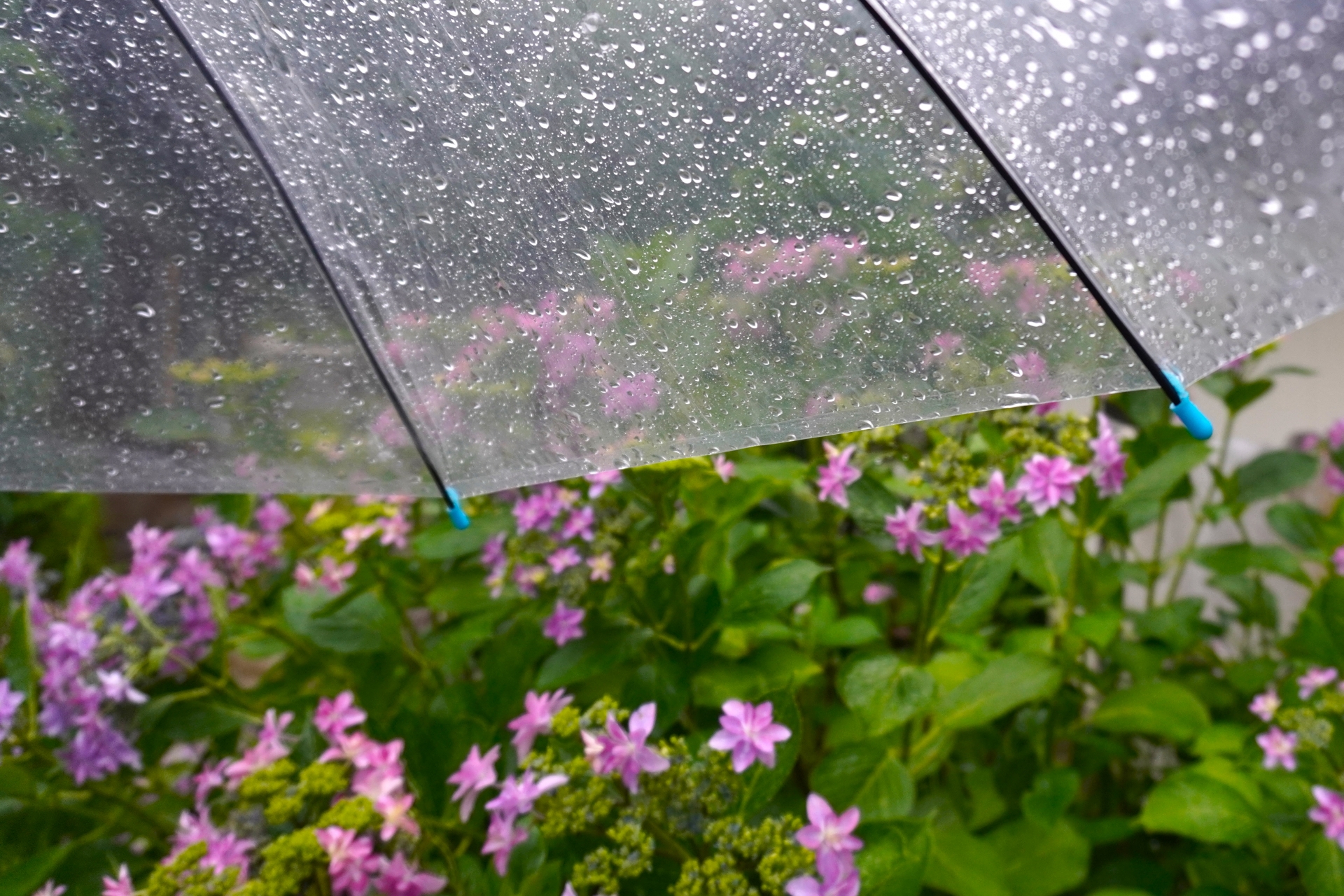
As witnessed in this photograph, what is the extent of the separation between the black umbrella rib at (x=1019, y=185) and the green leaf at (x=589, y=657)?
55cm

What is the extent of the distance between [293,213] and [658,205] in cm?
34

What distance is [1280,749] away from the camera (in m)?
0.91

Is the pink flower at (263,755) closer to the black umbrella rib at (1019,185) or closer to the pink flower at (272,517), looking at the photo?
the pink flower at (272,517)

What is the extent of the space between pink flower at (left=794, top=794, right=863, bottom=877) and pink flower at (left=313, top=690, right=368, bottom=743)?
475 millimetres

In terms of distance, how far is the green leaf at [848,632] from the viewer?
943 millimetres

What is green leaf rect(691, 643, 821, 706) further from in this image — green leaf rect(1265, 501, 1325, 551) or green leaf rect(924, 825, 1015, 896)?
green leaf rect(1265, 501, 1325, 551)

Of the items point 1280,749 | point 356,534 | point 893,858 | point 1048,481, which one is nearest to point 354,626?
point 356,534

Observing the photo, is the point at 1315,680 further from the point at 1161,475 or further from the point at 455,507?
the point at 455,507

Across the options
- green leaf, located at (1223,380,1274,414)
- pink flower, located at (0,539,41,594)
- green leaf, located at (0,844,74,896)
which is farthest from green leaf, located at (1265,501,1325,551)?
pink flower, located at (0,539,41,594)

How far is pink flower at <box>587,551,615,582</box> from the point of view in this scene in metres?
0.94

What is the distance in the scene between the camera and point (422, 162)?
0.67 meters

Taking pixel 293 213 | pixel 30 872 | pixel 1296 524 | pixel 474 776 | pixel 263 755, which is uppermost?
pixel 293 213

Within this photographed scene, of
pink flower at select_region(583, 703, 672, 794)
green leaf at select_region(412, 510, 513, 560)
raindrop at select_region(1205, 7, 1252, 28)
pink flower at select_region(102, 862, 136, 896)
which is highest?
raindrop at select_region(1205, 7, 1252, 28)

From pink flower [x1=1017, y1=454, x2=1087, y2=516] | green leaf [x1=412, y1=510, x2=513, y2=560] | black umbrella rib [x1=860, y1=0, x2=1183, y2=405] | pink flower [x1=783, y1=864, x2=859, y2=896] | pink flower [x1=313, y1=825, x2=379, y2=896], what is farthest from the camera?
green leaf [x1=412, y1=510, x2=513, y2=560]
